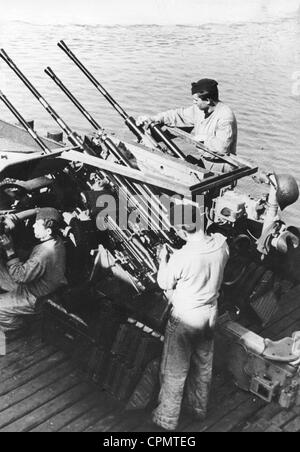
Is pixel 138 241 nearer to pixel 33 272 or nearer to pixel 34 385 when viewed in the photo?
pixel 33 272

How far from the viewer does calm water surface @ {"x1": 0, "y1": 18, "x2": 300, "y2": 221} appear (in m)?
16.5

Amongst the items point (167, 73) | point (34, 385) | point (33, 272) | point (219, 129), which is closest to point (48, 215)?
point (33, 272)

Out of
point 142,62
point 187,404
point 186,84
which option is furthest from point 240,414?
→ point 142,62

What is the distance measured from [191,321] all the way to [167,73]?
1707cm

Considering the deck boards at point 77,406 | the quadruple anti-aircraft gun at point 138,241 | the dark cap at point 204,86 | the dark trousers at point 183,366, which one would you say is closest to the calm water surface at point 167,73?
the dark cap at point 204,86

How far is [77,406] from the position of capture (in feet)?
17.4

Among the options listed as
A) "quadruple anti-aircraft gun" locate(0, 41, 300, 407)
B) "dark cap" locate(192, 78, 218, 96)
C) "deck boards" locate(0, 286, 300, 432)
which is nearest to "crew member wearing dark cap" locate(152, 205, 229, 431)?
"deck boards" locate(0, 286, 300, 432)

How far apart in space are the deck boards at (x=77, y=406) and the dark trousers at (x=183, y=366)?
0.16 metres

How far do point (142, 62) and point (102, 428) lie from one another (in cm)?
1805

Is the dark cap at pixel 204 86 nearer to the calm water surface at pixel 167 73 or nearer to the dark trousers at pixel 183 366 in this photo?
the dark trousers at pixel 183 366

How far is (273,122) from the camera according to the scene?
17266 millimetres

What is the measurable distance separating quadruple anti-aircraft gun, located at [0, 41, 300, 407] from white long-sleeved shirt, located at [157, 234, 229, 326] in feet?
1.96

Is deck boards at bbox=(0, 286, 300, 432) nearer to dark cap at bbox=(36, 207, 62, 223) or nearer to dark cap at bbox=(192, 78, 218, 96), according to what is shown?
dark cap at bbox=(36, 207, 62, 223)

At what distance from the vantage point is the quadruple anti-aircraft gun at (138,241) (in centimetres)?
540
